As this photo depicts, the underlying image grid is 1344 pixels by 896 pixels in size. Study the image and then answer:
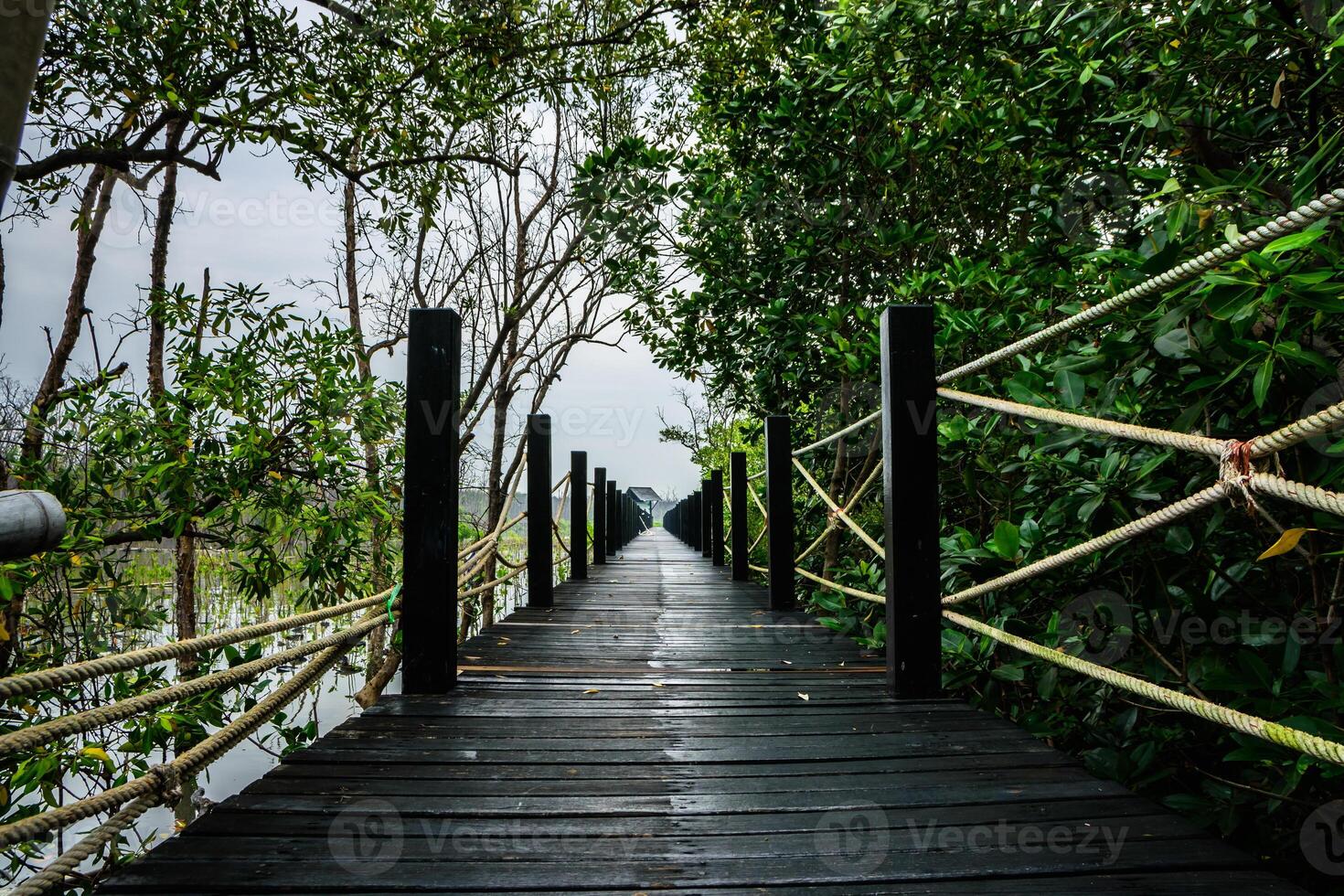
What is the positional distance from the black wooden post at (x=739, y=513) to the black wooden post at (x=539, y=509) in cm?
159

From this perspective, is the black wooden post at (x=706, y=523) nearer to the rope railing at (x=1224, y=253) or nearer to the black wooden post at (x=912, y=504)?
the black wooden post at (x=912, y=504)

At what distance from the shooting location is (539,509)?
3.92 metres

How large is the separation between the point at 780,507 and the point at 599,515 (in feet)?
13.4

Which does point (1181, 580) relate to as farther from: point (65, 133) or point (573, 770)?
point (65, 133)

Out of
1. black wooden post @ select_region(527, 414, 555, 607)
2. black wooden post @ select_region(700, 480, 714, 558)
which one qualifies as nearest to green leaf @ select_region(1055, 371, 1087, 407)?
black wooden post @ select_region(527, 414, 555, 607)

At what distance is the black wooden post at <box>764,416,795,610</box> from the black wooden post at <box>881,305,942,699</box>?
171 cm

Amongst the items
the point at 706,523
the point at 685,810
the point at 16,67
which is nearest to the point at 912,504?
the point at 685,810

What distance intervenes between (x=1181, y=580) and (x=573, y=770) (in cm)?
136

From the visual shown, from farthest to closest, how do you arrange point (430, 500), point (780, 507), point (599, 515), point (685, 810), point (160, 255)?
point (599, 515) → point (160, 255) → point (780, 507) → point (430, 500) → point (685, 810)

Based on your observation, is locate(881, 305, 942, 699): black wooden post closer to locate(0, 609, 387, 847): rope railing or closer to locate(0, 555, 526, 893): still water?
locate(0, 609, 387, 847): rope railing

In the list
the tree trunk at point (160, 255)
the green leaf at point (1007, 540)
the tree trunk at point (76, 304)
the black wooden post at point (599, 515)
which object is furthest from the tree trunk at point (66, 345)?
the black wooden post at point (599, 515)

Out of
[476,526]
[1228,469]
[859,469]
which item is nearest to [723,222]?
[859,469]

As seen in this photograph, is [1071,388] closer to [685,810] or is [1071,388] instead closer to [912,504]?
[912,504]

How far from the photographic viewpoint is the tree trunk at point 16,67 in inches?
30.6
